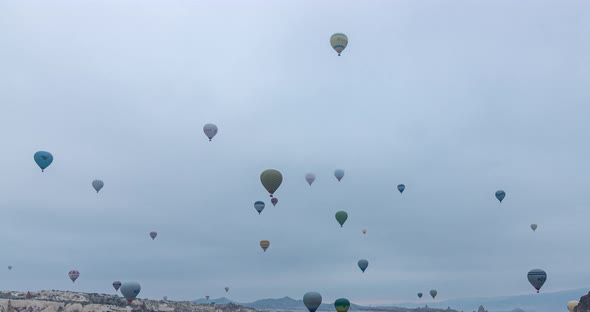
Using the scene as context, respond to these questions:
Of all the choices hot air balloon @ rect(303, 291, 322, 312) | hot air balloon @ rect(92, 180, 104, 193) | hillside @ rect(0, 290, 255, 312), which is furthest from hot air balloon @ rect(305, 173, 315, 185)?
hillside @ rect(0, 290, 255, 312)

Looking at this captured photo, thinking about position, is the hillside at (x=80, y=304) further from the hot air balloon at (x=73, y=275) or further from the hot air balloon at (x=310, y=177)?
the hot air balloon at (x=310, y=177)

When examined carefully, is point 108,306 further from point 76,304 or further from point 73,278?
point 73,278

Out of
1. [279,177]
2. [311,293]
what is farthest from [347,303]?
[279,177]

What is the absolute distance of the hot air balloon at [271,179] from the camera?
98375 millimetres

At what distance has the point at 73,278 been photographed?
145500 mm

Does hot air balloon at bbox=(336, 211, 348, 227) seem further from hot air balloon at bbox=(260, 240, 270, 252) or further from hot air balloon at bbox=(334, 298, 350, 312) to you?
hot air balloon at bbox=(334, 298, 350, 312)

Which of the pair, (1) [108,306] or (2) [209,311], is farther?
(2) [209,311]

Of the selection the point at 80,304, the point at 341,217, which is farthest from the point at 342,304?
the point at 80,304

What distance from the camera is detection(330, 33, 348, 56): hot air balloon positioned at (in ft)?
332

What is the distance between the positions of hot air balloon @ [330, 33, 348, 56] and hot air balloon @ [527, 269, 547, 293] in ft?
158

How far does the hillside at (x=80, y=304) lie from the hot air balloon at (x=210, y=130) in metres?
50.3

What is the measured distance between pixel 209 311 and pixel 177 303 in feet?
40.8

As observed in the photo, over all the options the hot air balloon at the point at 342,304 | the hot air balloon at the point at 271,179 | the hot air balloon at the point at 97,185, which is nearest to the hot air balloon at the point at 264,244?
the hot air balloon at the point at 342,304

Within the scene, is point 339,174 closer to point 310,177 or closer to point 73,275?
point 310,177
